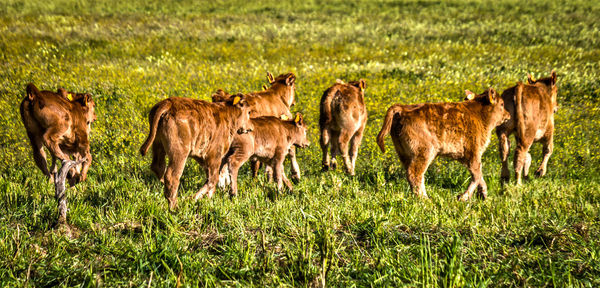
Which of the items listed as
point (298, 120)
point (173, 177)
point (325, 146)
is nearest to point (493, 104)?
point (325, 146)

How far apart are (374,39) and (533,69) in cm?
1014

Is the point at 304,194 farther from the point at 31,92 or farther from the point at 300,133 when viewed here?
the point at 31,92

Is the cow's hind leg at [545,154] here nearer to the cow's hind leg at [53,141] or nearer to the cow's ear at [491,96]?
the cow's ear at [491,96]

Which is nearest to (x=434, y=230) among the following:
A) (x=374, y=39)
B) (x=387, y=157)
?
(x=387, y=157)

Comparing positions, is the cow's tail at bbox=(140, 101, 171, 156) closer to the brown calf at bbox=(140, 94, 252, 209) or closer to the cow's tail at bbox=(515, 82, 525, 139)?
the brown calf at bbox=(140, 94, 252, 209)

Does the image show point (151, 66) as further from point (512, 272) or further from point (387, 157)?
point (512, 272)

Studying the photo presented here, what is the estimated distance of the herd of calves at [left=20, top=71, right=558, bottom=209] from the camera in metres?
6.10

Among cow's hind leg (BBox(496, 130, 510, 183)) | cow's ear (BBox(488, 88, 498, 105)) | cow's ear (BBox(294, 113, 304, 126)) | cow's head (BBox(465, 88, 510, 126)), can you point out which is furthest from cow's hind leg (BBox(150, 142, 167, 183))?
cow's hind leg (BBox(496, 130, 510, 183))

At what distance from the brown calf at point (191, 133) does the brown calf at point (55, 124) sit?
3.78 feet

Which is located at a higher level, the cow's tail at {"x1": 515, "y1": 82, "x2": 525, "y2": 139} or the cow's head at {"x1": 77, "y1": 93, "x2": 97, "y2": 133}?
the cow's head at {"x1": 77, "y1": 93, "x2": 97, "y2": 133}

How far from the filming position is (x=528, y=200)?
21.2ft

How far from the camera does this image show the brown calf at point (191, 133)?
5887mm

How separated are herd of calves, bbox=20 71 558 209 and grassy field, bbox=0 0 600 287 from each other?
1.51ft

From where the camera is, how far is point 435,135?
21.4 ft
